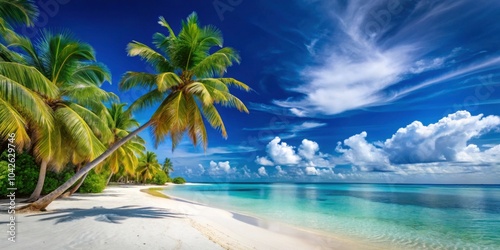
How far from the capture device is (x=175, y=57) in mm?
10172

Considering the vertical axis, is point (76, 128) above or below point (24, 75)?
below

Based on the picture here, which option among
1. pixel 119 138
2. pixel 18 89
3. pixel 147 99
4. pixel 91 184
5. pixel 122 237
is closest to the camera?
pixel 122 237

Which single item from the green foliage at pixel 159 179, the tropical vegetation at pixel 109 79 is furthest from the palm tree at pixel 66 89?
the green foliage at pixel 159 179

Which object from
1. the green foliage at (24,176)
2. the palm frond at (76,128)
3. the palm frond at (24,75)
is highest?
the palm frond at (24,75)

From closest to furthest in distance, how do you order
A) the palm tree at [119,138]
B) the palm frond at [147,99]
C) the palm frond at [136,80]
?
the palm frond at [136,80], the palm frond at [147,99], the palm tree at [119,138]

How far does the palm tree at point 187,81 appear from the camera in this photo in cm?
945

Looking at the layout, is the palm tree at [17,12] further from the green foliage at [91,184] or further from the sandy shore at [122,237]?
the green foliage at [91,184]

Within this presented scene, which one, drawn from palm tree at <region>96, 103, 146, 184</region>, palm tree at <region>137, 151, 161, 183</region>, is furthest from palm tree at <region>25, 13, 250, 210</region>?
palm tree at <region>137, 151, 161, 183</region>

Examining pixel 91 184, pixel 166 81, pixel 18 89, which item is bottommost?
pixel 91 184

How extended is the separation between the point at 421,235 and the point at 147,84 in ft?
41.8

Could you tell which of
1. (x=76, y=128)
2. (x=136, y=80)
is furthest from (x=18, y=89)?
(x=136, y=80)

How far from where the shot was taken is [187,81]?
10.1m

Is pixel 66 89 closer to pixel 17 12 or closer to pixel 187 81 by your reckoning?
pixel 17 12

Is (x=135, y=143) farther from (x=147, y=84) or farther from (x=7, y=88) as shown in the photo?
(x=7, y=88)
